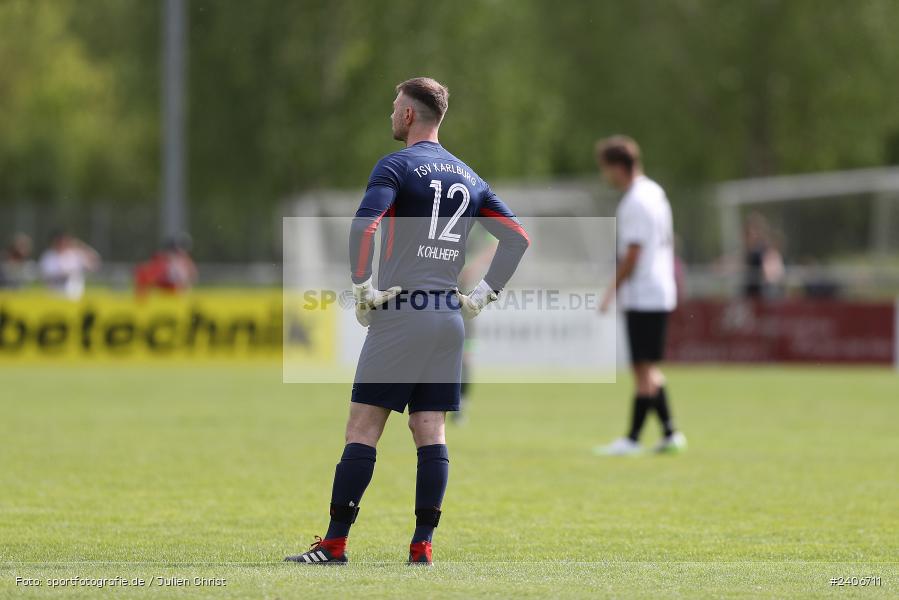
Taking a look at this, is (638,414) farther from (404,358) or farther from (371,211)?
(371,211)

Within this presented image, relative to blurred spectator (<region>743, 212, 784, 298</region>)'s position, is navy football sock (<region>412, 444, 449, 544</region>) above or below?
below

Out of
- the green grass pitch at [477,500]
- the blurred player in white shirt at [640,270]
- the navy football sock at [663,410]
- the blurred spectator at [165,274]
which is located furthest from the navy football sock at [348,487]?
the blurred spectator at [165,274]

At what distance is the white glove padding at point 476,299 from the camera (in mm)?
6551

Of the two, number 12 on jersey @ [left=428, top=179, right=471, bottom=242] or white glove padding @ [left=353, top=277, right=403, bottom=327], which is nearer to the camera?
white glove padding @ [left=353, top=277, right=403, bottom=327]

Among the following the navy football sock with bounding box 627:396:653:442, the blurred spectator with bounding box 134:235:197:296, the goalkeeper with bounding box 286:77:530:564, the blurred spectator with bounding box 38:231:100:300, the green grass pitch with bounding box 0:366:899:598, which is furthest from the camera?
the blurred spectator with bounding box 38:231:100:300

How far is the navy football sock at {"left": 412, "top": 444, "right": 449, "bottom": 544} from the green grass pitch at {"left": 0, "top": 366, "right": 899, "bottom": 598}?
24 centimetres

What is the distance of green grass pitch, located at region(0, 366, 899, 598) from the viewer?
6.05 metres

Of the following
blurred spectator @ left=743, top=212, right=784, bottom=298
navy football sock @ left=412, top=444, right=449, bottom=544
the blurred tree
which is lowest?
navy football sock @ left=412, top=444, right=449, bottom=544

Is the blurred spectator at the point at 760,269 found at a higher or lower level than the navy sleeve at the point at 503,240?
higher

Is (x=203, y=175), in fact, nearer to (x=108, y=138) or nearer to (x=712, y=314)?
(x=108, y=138)

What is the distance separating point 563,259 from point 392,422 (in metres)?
21.5

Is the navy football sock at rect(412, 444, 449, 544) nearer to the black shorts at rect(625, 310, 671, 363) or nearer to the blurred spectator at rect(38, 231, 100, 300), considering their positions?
the black shorts at rect(625, 310, 671, 363)

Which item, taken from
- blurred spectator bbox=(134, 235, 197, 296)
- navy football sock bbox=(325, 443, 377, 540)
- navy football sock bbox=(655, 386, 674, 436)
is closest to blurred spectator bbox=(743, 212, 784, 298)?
blurred spectator bbox=(134, 235, 197, 296)

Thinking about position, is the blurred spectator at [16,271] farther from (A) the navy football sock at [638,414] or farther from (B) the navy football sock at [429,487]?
(B) the navy football sock at [429,487]
